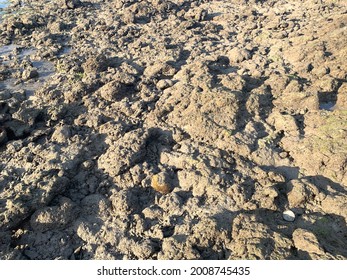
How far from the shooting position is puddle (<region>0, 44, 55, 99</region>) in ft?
40.5

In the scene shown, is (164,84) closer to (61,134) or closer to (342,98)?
Answer: (61,134)

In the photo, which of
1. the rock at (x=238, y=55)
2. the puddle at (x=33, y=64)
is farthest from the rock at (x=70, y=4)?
the rock at (x=238, y=55)

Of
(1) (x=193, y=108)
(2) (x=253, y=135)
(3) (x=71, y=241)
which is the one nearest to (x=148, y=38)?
(1) (x=193, y=108)

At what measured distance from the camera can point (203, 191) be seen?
25.9 feet

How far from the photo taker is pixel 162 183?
8055mm

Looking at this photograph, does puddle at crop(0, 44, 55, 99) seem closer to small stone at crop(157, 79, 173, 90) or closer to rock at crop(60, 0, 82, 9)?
small stone at crop(157, 79, 173, 90)

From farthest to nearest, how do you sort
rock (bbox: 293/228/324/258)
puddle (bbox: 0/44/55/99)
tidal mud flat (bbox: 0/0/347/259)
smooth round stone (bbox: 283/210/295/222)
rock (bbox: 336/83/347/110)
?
puddle (bbox: 0/44/55/99) < rock (bbox: 336/83/347/110) < smooth round stone (bbox: 283/210/295/222) < tidal mud flat (bbox: 0/0/347/259) < rock (bbox: 293/228/324/258)

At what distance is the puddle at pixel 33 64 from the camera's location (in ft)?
40.5

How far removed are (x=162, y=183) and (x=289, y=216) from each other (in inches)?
126

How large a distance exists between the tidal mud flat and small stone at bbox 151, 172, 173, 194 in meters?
0.03

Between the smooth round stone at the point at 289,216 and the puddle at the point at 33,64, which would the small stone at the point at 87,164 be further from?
the smooth round stone at the point at 289,216

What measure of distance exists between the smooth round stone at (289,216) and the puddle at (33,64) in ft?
32.5

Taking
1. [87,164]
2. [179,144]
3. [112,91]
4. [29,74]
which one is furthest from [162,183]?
[29,74]

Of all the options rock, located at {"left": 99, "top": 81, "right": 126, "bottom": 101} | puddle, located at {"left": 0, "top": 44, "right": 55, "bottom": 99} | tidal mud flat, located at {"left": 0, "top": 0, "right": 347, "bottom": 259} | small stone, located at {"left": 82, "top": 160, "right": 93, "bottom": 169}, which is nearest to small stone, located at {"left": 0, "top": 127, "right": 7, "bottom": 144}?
tidal mud flat, located at {"left": 0, "top": 0, "right": 347, "bottom": 259}
